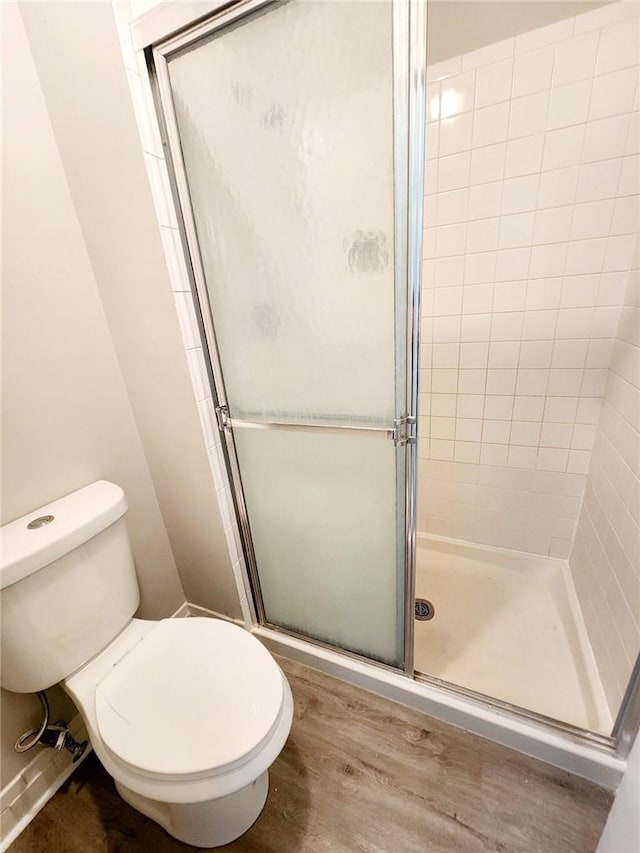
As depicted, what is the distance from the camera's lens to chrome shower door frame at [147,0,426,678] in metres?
0.64

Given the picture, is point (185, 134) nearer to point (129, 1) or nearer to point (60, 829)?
point (129, 1)

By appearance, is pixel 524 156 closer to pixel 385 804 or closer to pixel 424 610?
pixel 424 610

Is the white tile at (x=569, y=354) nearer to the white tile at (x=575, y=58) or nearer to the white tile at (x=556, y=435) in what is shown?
the white tile at (x=556, y=435)

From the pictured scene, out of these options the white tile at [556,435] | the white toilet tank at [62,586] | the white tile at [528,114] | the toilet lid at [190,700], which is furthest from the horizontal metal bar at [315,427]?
the white tile at [528,114]

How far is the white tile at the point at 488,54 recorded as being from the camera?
1187 millimetres

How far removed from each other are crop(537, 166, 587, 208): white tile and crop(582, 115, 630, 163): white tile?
0.06 metres

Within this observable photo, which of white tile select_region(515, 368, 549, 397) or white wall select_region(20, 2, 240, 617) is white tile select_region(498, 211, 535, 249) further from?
white wall select_region(20, 2, 240, 617)

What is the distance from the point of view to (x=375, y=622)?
1179 mm

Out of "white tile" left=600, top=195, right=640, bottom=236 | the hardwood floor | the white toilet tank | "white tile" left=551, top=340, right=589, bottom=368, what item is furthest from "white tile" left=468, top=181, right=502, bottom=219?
the hardwood floor

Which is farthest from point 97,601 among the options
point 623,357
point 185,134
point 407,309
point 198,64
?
point 623,357

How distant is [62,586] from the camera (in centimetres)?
88

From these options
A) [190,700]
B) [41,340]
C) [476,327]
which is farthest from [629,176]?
[190,700]

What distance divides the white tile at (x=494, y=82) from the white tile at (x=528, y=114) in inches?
2.1

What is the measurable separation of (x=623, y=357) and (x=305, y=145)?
1214mm
